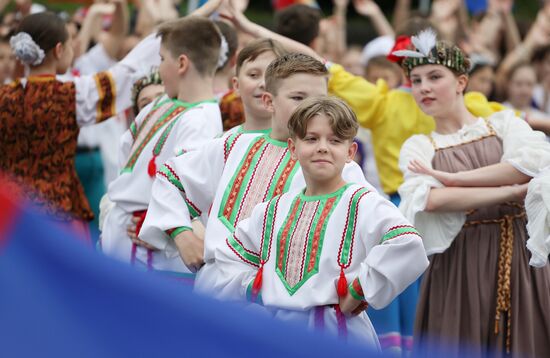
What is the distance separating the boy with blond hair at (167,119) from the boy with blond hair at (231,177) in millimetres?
696

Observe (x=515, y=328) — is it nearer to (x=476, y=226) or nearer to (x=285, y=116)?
(x=476, y=226)

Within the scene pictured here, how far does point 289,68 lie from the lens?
4598mm

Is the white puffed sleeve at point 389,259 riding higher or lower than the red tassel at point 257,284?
higher

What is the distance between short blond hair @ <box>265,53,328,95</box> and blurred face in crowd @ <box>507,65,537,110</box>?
15.2ft

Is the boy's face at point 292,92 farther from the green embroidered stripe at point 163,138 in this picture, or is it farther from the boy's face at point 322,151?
the green embroidered stripe at point 163,138

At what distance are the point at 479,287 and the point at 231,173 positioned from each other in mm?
1471

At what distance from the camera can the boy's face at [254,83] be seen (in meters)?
4.98

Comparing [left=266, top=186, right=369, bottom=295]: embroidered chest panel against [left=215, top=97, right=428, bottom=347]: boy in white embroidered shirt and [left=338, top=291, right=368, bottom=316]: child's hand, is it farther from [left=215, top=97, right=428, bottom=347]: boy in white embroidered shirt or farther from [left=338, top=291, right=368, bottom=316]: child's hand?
[left=338, top=291, right=368, bottom=316]: child's hand

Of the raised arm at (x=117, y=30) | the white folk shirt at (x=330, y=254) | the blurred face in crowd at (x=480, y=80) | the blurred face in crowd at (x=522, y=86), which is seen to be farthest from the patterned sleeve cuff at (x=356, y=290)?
the blurred face in crowd at (x=522, y=86)

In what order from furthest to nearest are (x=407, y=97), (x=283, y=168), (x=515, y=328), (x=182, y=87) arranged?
(x=407, y=97)
(x=182, y=87)
(x=515, y=328)
(x=283, y=168)

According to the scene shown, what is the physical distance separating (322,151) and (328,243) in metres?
0.36

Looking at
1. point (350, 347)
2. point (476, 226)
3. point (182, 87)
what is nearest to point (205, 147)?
point (182, 87)

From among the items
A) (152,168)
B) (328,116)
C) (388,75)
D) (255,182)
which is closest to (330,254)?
(328,116)

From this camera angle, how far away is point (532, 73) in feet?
29.6
